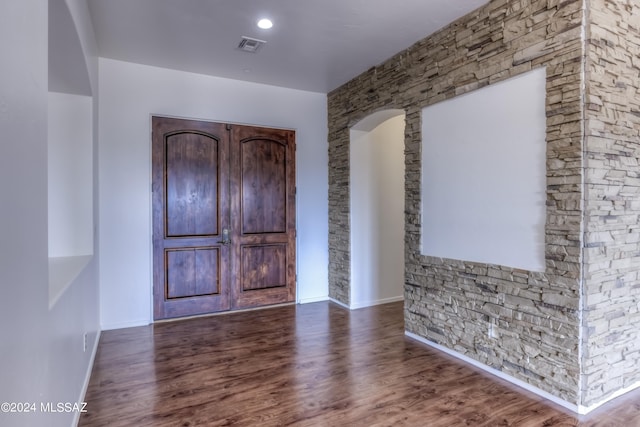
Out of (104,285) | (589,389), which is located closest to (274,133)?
(104,285)

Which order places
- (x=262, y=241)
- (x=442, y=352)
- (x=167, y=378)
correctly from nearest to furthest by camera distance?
(x=167, y=378) < (x=442, y=352) < (x=262, y=241)

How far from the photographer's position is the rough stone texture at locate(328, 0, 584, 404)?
93.5 inches

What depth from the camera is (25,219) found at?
1.23m

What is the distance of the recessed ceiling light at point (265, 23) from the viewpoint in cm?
319

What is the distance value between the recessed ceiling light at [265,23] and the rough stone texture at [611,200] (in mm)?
2412

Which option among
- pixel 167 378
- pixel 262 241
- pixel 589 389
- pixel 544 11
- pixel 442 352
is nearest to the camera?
pixel 589 389

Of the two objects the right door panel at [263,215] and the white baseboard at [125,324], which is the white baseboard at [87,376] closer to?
the white baseboard at [125,324]

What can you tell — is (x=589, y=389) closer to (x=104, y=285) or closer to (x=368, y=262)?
(x=368, y=262)

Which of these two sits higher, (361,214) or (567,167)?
(567,167)

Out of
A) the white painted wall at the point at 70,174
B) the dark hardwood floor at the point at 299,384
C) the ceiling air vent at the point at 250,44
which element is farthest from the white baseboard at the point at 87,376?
the ceiling air vent at the point at 250,44

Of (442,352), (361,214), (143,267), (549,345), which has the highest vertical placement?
(361,214)

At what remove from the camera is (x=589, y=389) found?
2.36 meters

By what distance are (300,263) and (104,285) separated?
2.40 m

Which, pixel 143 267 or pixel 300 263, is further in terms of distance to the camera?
pixel 300 263
